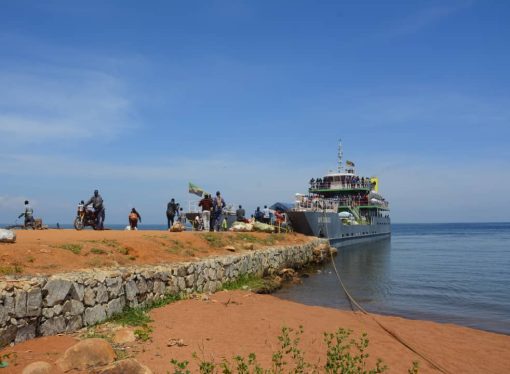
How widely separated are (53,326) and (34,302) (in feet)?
2.29

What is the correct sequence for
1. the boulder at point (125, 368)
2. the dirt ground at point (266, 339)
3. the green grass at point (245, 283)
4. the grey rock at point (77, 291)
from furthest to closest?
1. the green grass at point (245, 283)
2. the grey rock at point (77, 291)
3. the dirt ground at point (266, 339)
4. the boulder at point (125, 368)

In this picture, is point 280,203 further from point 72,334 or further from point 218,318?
point 72,334

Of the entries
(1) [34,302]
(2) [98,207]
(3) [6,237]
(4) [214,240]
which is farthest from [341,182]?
(1) [34,302]

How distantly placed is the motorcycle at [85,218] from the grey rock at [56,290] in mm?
12764

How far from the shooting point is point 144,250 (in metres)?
13.5

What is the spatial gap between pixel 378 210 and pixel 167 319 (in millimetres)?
54993

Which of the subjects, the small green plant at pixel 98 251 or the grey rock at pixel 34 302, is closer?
the grey rock at pixel 34 302

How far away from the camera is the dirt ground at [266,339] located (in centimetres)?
757

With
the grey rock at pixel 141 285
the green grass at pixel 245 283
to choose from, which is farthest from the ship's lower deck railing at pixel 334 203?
the grey rock at pixel 141 285

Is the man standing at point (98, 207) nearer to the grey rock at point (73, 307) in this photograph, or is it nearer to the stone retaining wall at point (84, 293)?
the stone retaining wall at point (84, 293)

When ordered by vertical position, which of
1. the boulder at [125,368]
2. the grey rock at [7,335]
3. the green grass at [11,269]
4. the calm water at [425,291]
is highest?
the green grass at [11,269]

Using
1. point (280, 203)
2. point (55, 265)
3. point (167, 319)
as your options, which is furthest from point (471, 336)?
point (280, 203)

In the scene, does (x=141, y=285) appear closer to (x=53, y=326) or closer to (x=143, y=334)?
(x=143, y=334)

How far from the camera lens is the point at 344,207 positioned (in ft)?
167
